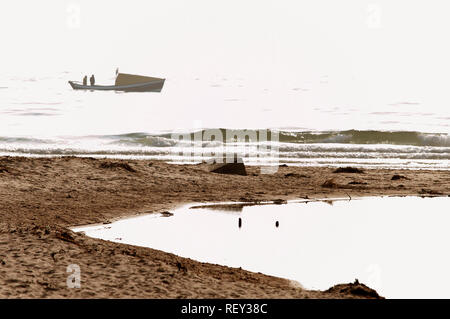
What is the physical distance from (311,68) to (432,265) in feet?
256

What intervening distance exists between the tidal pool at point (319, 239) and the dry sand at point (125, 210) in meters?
0.53

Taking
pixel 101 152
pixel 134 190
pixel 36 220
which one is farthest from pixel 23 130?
pixel 36 220

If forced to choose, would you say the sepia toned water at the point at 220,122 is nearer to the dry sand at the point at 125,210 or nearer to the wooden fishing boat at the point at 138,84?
the wooden fishing boat at the point at 138,84

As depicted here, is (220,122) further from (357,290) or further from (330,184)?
(357,290)

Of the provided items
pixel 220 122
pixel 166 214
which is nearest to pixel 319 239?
pixel 166 214

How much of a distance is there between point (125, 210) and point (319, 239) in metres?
3.66

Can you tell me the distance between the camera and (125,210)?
467 inches

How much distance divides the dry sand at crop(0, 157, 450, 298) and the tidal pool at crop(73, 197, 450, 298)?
528mm

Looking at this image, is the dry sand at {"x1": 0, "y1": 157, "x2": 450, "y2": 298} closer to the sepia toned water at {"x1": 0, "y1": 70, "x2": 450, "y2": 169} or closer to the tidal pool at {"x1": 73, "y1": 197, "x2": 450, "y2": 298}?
the tidal pool at {"x1": 73, "y1": 197, "x2": 450, "y2": 298}

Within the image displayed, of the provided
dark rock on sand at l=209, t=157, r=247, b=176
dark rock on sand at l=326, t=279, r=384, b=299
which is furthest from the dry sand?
dark rock on sand at l=209, t=157, r=247, b=176

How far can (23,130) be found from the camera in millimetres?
33688

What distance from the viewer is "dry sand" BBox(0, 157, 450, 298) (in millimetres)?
6789

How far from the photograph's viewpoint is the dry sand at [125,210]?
679cm
